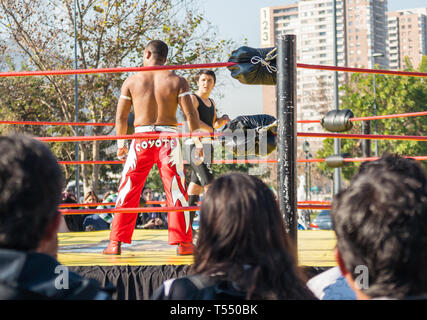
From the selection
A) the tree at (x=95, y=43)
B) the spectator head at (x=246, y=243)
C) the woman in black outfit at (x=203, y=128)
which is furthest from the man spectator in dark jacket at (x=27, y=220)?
the tree at (x=95, y=43)

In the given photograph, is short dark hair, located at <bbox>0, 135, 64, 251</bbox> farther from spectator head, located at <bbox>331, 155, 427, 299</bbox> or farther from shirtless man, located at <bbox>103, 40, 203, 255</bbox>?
shirtless man, located at <bbox>103, 40, 203, 255</bbox>

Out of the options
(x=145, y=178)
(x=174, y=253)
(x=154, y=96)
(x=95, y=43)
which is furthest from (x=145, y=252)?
(x=95, y=43)

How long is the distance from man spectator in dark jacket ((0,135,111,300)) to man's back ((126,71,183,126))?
99.1 inches

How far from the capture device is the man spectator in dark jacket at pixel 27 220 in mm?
1043

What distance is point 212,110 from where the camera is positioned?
4.69 meters

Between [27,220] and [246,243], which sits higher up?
[27,220]

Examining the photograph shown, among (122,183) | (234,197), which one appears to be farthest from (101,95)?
(234,197)

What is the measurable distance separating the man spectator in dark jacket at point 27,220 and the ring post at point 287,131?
4.49ft

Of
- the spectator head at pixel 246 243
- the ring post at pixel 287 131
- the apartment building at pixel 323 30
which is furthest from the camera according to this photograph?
the apartment building at pixel 323 30

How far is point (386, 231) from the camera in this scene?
1.06m

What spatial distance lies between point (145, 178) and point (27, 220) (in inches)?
98.6

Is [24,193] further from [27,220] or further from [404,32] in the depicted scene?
[404,32]

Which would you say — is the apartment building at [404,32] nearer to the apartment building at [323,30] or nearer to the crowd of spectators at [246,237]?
the apartment building at [323,30]

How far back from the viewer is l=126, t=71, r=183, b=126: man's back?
363cm
